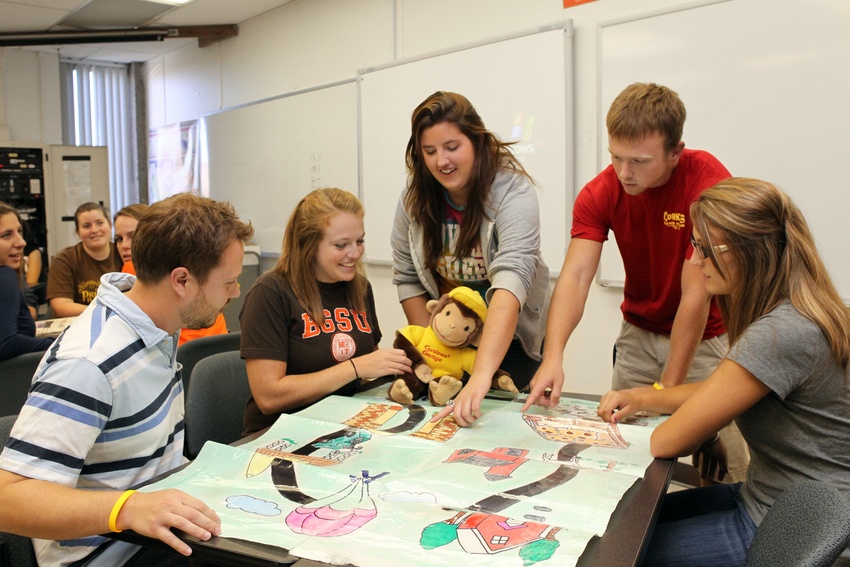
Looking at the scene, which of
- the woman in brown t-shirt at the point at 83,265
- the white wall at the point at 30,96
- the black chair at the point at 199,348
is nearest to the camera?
the black chair at the point at 199,348

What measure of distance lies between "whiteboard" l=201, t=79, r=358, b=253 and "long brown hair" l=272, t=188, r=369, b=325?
274cm

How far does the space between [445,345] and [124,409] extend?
2.70 ft

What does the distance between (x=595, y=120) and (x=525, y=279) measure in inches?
70.1

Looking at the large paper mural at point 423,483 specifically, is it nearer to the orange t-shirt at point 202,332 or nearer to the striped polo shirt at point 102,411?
the striped polo shirt at point 102,411

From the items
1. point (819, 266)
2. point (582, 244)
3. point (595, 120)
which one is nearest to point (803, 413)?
point (819, 266)

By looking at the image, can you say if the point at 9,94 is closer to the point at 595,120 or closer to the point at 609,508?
the point at 595,120

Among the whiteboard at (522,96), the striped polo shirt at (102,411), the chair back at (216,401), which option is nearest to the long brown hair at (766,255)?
the striped polo shirt at (102,411)

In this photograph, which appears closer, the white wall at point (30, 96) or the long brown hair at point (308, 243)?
the long brown hair at point (308, 243)

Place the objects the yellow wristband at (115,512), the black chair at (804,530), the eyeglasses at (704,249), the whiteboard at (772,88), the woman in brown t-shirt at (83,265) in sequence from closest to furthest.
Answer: the black chair at (804,530) → the yellow wristband at (115,512) → the eyeglasses at (704,249) → the whiteboard at (772,88) → the woman in brown t-shirt at (83,265)

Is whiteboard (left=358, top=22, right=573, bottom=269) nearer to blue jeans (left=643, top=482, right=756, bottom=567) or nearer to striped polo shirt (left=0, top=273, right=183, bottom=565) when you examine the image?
blue jeans (left=643, top=482, right=756, bottom=567)

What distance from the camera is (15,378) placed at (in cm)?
236

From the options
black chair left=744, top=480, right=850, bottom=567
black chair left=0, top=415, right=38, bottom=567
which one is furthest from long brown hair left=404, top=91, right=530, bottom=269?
black chair left=0, top=415, right=38, bottom=567

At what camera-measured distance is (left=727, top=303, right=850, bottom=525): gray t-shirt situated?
3.74 ft

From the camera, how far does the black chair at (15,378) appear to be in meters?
2.33
